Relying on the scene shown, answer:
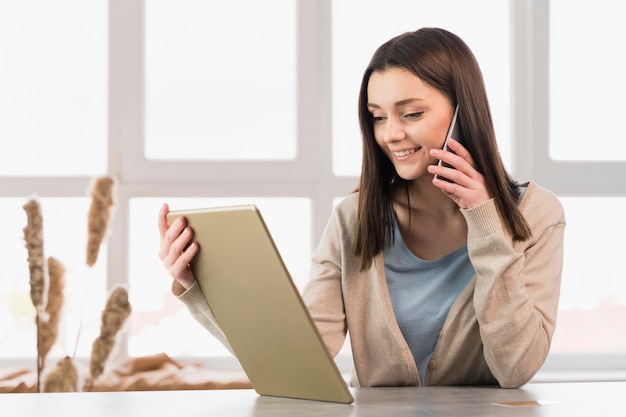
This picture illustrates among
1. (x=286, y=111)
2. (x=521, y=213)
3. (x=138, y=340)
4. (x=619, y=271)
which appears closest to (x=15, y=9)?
(x=286, y=111)

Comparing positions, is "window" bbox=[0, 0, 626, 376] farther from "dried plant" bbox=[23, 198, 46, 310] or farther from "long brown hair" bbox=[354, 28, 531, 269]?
"long brown hair" bbox=[354, 28, 531, 269]

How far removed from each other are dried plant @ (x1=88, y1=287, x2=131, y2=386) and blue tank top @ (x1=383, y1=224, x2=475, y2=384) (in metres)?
1.04

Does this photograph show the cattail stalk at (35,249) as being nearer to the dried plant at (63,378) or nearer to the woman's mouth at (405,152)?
the dried plant at (63,378)

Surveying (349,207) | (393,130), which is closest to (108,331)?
(349,207)

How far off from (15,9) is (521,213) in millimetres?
1996

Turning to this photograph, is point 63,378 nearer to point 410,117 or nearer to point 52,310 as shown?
point 52,310

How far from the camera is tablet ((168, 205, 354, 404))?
1.01 m

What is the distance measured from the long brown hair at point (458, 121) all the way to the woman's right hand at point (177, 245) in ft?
1.60

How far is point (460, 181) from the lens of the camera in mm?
1463

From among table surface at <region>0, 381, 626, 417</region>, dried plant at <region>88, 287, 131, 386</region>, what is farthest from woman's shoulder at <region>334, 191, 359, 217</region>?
dried plant at <region>88, 287, 131, 386</region>

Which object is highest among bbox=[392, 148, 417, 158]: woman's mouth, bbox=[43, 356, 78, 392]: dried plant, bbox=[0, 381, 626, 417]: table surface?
bbox=[392, 148, 417, 158]: woman's mouth

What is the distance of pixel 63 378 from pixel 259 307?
146 centimetres

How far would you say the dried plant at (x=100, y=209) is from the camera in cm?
242

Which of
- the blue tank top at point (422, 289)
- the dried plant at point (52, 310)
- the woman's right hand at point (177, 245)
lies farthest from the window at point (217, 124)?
the woman's right hand at point (177, 245)
